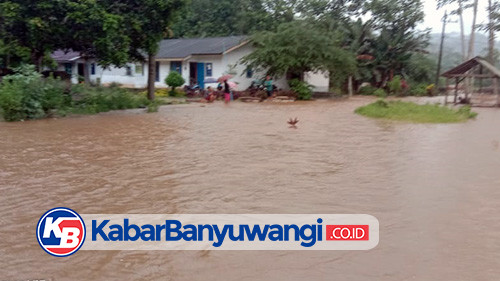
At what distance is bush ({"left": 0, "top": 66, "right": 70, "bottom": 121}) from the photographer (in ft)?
54.7

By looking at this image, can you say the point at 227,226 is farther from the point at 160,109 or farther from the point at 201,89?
the point at 201,89

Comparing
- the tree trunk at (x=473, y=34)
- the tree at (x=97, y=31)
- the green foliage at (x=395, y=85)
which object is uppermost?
the tree trunk at (x=473, y=34)

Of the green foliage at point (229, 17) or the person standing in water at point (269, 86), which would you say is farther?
the green foliage at point (229, 17)

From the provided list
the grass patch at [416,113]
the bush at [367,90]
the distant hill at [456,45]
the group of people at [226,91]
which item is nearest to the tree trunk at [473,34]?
the bush at [367,90]

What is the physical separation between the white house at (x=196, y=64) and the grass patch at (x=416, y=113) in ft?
38.3

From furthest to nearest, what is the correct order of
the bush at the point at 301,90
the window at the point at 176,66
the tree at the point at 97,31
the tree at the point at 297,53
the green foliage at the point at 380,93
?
the green foliage at the point at 380,93 < the window at the point at 176,66 < the bush at the point at 301,90 < the tree at the point at 297,53 < the tree at the point at 97,31

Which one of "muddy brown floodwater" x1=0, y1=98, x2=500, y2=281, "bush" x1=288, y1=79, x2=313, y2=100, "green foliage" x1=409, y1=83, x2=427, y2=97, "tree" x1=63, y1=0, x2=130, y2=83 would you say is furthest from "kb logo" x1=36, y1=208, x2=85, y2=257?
"green foliage" x1=409, y1=83, x2=427, y2=97

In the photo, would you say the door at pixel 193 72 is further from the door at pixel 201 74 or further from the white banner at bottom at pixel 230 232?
the white banner at bottom at pixel 230 232

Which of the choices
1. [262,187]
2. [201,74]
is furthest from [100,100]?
[262,187]

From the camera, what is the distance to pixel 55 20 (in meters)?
18.5

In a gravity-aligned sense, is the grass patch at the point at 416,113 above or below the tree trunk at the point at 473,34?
below

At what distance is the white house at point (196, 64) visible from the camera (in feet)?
106

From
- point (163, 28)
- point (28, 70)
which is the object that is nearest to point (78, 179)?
point (28, 70)

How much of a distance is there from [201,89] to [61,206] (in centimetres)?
2537
